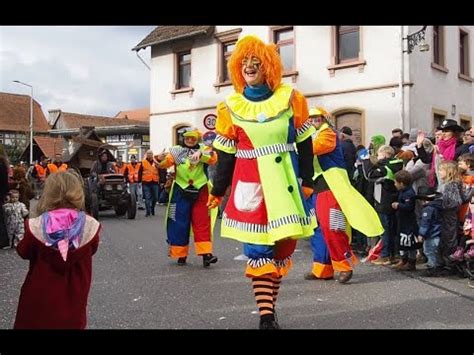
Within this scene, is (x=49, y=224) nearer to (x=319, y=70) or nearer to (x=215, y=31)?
(x=215, y=31)

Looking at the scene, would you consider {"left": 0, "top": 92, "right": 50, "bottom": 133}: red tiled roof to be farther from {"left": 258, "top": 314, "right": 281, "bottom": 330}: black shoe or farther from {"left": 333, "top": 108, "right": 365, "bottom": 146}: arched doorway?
{"left": 333, "top": 108, "right": 365, "bottom": 146}: arched doorway

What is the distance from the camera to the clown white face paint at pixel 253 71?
3926mm

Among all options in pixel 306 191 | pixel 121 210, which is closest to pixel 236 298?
pixel 306 191

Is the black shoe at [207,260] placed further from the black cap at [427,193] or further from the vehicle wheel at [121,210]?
the vehicle wheel at [121,210]

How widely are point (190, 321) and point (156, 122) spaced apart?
12.7 m

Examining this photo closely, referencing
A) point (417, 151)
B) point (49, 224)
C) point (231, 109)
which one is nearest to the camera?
point (49, 224)

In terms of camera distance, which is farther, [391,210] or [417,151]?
[417,151]

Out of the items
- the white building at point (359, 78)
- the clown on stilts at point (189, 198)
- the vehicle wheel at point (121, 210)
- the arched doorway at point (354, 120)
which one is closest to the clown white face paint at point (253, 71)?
the clown on stilts at point (189, 198)

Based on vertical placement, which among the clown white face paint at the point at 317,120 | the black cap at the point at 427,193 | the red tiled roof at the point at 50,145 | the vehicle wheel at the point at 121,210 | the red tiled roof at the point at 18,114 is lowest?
the vehicle wheel at the point at 121,210

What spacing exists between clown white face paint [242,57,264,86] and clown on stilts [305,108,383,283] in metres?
1.49

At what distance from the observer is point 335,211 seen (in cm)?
555
